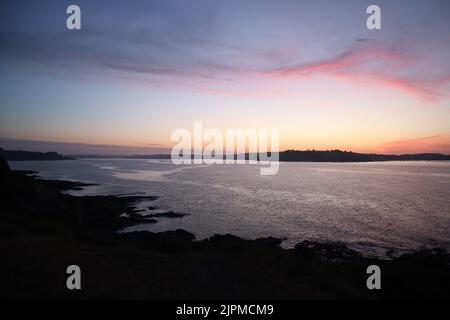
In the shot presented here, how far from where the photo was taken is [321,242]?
30.4 m

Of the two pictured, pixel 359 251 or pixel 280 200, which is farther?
pixel 280 200

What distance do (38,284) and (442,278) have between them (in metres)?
22.4

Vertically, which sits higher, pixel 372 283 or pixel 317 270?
pixel 317 270

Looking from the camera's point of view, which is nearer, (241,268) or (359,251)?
(241,268)

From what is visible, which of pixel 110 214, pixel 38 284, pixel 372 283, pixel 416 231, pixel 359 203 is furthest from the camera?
pixel 359 203

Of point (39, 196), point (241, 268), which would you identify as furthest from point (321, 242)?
point (39, 196)

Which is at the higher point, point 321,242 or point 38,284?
point 38,284

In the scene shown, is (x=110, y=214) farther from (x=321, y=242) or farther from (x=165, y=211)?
(x=321, y=242)

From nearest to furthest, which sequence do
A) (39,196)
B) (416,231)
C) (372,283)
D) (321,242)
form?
(372,283) < (321,242) < (416,231) < (39,196)

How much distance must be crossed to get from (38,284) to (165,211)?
34712mm

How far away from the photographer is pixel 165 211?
46.6m

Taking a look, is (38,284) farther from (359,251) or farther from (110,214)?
(110,214)
